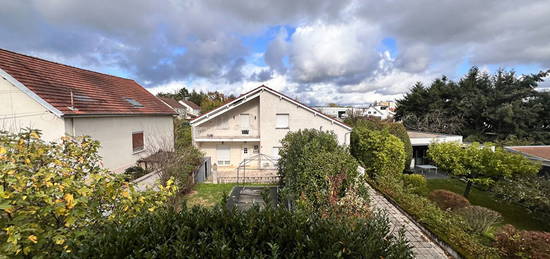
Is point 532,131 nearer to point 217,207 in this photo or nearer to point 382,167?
point 382,167

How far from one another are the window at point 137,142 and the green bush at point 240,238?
13.7 meters

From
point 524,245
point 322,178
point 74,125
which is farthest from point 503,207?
point 74,125

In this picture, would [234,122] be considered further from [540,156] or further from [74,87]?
[540,156]

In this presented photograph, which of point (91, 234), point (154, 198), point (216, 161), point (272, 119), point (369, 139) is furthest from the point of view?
point (216, 161)

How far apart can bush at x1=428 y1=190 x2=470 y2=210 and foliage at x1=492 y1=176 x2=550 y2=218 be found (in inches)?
87.3

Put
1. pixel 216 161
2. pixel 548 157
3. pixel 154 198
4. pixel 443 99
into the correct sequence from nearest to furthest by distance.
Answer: pixel 154 198 < pixel 548 157 < pixel 216 161 < pixel 443 99

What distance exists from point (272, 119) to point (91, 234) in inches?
631

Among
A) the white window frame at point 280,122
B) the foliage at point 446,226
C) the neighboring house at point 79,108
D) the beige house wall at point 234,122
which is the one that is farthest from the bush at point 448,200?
the neighboring house at point 79,108

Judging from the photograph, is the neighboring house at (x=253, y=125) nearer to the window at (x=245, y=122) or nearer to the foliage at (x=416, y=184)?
the window at (x=245, y=122)

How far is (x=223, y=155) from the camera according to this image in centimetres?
1992

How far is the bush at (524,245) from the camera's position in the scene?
6113 mm

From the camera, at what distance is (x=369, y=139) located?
15602 mm

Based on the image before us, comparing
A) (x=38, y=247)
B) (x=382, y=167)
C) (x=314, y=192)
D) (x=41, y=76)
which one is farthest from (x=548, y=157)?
(x=41, y=76)

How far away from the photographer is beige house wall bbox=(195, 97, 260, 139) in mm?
19422
